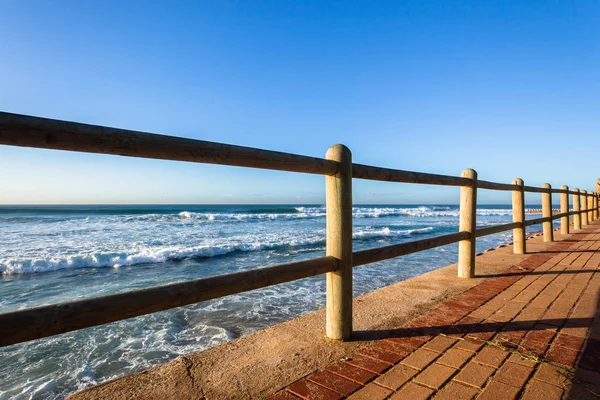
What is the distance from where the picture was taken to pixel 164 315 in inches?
156

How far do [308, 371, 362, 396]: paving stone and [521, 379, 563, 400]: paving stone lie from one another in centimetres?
77

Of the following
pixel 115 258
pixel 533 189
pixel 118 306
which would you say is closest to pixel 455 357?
pixel 118 306

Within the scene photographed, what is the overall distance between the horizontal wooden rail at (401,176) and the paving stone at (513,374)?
139 cm

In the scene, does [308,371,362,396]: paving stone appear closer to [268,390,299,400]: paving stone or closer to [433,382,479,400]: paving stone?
[268,390,299,400]: paving stone

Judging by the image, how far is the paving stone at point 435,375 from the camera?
5.35 ft

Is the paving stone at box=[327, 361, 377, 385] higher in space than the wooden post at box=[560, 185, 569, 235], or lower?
lower

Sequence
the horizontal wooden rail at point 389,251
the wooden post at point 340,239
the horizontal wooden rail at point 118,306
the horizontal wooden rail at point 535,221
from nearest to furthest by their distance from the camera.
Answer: the horizontal wooden rail at point 118,306 → the wooden post at point 340,239 → the horizontal wooden rail at point 389,251 → the horizontal wooden rail at point 535,221

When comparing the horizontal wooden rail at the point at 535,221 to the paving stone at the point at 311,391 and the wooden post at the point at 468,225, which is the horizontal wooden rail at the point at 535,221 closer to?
the wooden post at the point at 468,225

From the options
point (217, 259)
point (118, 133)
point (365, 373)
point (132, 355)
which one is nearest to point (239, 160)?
point (118, 133)

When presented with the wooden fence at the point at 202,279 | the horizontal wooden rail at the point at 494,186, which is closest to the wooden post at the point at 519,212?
the horizontal wooden rail at the point at 494,186

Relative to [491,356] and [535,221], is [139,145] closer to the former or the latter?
[491,356]

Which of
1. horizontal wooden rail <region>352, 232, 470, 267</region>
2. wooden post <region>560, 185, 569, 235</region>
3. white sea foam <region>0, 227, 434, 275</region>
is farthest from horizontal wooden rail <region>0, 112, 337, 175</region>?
wooden post <region>560, 185, 569, 235</region>

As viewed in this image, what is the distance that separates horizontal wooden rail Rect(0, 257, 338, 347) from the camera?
111 centimetres

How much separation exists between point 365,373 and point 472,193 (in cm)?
289
